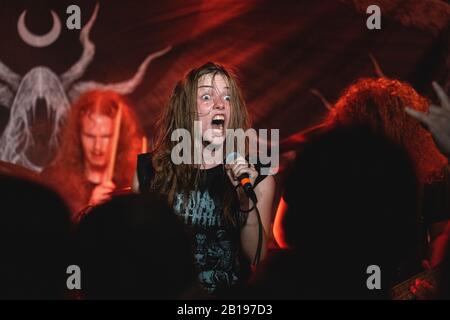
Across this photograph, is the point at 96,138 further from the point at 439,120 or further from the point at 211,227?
the point at 439,120

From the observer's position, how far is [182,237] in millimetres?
2314

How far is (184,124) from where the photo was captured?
2539 mm

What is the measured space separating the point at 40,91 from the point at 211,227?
167 cm

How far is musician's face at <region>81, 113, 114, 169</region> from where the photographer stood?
3576mm

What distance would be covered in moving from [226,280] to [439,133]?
95 cm

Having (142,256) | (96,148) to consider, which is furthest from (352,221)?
(96,148)

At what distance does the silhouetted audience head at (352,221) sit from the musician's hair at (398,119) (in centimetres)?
6

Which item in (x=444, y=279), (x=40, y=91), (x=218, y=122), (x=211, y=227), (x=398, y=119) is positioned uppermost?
(x=40, y=91)

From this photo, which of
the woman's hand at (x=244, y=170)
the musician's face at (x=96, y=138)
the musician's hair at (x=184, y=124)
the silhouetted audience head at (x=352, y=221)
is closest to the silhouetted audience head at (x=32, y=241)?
the musician's face at (x=96, y=138)

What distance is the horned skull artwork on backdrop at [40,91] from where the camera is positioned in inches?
138

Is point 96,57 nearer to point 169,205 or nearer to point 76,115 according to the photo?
point 76,115

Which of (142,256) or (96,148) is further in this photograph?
(96,148)

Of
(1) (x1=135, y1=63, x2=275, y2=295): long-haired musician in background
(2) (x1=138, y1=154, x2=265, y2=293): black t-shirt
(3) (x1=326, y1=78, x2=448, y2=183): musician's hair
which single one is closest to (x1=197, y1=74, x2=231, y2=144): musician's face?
(1) (x1=135, y1=63, x2=275, y2=295): long-haired musician in background

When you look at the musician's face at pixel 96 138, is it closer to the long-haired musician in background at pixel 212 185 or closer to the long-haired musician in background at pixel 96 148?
the long-haired musician in background at pixel 96 148
